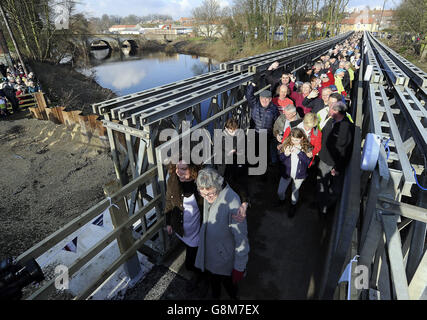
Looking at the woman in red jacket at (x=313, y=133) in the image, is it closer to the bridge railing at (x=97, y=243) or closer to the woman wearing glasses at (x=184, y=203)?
the woman wearing glasses at (x=184, y=203)

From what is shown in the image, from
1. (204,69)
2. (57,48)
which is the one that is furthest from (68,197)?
(204,69)

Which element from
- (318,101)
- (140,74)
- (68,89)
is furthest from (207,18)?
(318,101)

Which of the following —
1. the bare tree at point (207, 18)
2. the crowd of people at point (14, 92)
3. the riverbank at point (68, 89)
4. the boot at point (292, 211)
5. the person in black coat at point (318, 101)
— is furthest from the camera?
the bare tree at point (207, 18)

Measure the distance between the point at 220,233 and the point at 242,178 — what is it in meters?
1.85

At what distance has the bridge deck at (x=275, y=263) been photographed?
9.51 ft

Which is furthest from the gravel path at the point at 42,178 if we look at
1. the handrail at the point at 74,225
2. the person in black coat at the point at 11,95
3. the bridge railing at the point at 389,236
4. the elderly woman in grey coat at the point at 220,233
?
the bridge railing at the point at 389,236

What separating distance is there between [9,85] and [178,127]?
13783mm

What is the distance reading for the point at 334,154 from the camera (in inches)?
141

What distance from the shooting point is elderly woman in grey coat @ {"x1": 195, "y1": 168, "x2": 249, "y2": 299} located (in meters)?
2.21

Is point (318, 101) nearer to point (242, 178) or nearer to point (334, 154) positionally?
point (334, 154)

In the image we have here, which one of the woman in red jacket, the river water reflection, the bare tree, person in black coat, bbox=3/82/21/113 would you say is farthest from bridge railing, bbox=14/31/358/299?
the bare tree

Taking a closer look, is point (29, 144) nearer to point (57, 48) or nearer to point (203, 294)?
point (203, 294)

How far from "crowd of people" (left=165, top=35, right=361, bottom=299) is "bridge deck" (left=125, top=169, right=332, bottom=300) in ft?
0.57

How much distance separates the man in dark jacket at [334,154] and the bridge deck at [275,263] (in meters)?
0.36
